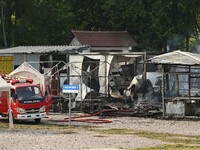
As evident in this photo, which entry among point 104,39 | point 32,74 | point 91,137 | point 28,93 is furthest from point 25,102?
point 104,39

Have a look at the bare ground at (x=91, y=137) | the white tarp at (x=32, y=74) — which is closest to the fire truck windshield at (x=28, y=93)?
the bare ground at (x=91, y=137)

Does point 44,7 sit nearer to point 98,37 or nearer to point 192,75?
point 98,37

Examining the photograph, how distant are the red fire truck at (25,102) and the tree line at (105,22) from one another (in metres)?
25.9

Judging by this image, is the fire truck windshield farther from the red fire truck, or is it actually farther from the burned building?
the burned building

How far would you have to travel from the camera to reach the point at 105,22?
2685 inches

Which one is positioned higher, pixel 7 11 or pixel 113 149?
pixel 7 11

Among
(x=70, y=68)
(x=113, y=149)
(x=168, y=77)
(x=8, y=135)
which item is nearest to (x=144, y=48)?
(x=70, y=68)

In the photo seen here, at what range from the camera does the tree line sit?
64.0 m

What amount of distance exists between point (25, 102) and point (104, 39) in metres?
24.4

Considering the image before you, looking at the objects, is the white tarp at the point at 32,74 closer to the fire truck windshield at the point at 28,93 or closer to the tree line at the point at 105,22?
the fire truck windshield at the point at 28,93

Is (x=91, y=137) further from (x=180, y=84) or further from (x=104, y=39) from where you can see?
(x=104, y=39)

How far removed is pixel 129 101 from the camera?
42281 millimetres

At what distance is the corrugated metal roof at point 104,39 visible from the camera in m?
59.0

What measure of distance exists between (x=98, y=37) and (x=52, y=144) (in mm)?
34744
